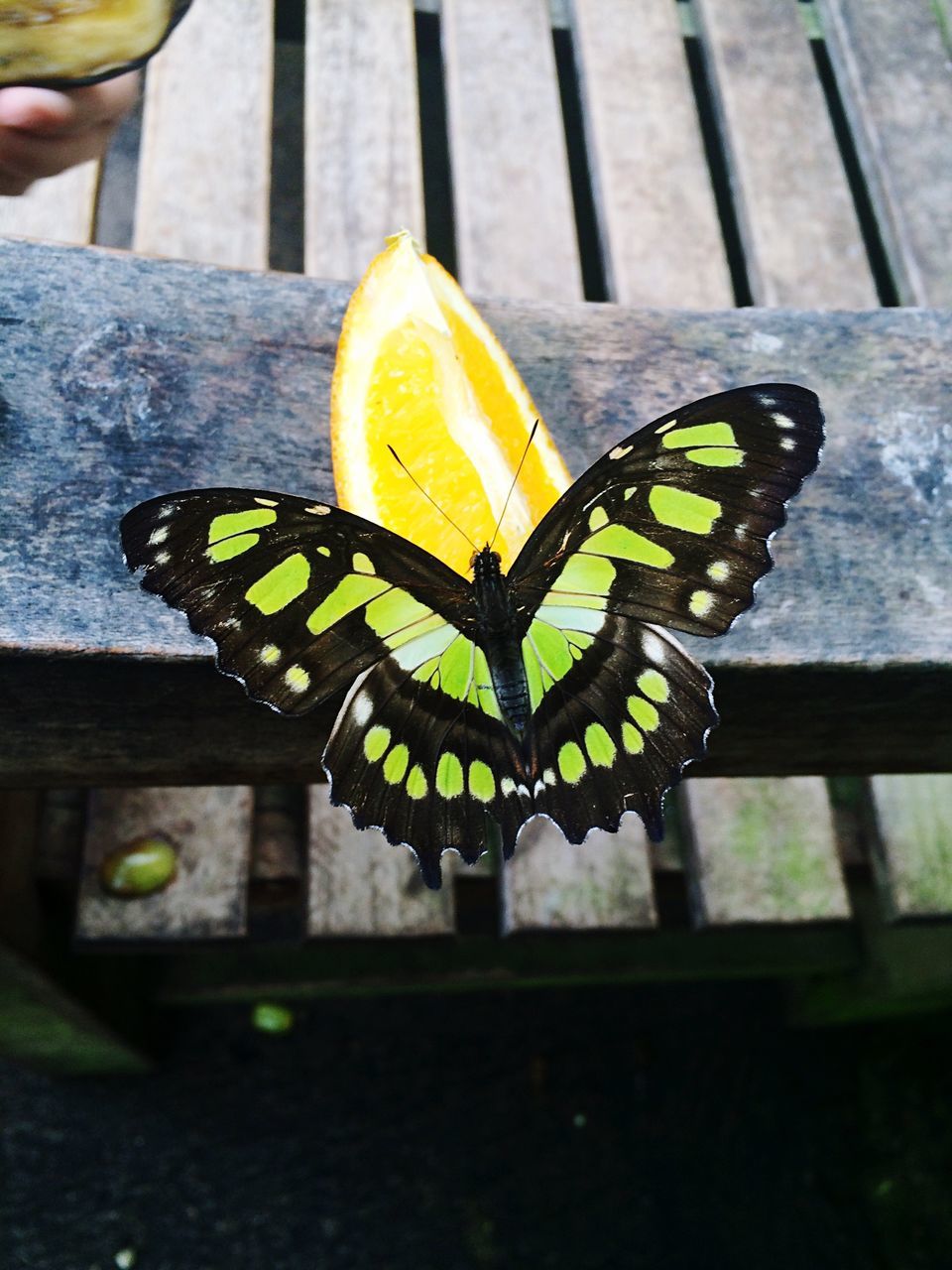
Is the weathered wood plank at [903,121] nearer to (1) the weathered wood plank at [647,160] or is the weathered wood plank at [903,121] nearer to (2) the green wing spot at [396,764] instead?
(1) the weathered wood plank at [647,160]

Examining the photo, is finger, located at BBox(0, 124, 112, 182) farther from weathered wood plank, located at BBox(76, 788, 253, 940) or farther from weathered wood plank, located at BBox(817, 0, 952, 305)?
weathered wood plank, located at BBox(817, 0, 952, 305)

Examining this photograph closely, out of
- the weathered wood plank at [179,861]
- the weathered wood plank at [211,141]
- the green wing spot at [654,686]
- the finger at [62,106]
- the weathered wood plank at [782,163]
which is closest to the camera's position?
the green wing spot at [654,686]

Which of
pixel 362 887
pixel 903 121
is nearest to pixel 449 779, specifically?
pixel 362 887

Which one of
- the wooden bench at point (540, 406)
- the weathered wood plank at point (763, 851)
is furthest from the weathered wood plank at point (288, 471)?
the weathered wood plank at point (763, 851)

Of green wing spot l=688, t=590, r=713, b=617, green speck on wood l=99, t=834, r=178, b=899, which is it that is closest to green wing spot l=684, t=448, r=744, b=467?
green wing spot l=688, t=590, r=713, b=617

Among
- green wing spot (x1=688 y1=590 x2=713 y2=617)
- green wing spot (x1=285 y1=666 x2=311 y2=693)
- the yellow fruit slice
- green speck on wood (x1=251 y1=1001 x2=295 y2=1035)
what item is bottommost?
green wing spot (x1=285 y1=666 x2=311 y2=693)

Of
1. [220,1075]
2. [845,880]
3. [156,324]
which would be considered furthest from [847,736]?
[220,1075]

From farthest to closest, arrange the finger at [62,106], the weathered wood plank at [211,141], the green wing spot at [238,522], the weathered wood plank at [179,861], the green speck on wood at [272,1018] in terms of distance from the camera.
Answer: the green speck on wood at [272,1018]
the weathered wood plank at [211,141]
the weathered wood plank at [179,861]
the finger at [62,106]
the green wing spot at [238,522]
